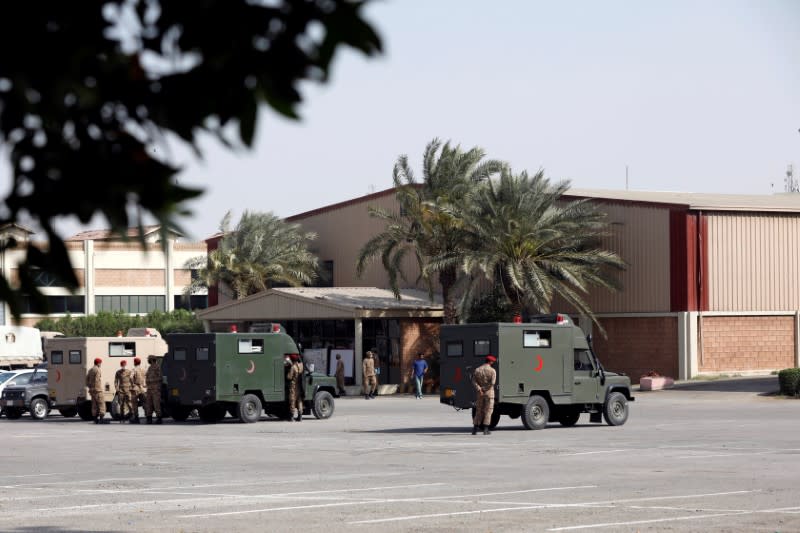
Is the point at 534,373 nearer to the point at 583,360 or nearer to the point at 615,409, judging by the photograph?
the point at 583,360

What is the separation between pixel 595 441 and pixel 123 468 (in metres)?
8.53

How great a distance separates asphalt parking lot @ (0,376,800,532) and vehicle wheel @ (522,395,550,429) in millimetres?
363

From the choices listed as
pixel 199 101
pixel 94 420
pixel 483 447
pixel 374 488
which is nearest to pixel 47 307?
pixel 199 101

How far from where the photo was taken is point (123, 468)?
1953cm

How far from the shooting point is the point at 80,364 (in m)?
36.2

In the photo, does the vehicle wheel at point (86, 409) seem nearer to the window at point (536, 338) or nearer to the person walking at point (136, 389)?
the person walking at point (136, 389)

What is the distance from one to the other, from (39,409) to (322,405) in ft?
31.2

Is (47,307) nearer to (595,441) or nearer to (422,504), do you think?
(422,504)

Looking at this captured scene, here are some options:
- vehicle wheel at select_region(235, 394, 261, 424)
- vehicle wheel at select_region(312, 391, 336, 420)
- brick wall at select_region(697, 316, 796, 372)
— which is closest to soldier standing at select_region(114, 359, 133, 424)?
vehicle wheel at select_region(235, 394, 261, 424)

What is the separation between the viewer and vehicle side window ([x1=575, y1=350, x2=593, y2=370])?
28.5m

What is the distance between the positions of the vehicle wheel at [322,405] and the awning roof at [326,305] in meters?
16.1

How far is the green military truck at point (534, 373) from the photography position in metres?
27.5

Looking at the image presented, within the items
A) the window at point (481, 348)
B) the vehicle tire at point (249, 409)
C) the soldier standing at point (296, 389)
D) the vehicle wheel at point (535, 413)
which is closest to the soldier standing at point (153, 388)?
the vehicle tire at point (249, 409)

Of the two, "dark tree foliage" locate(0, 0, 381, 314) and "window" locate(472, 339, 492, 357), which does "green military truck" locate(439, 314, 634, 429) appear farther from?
"dark tree foliage" locate(0, 0, 381, 314)
